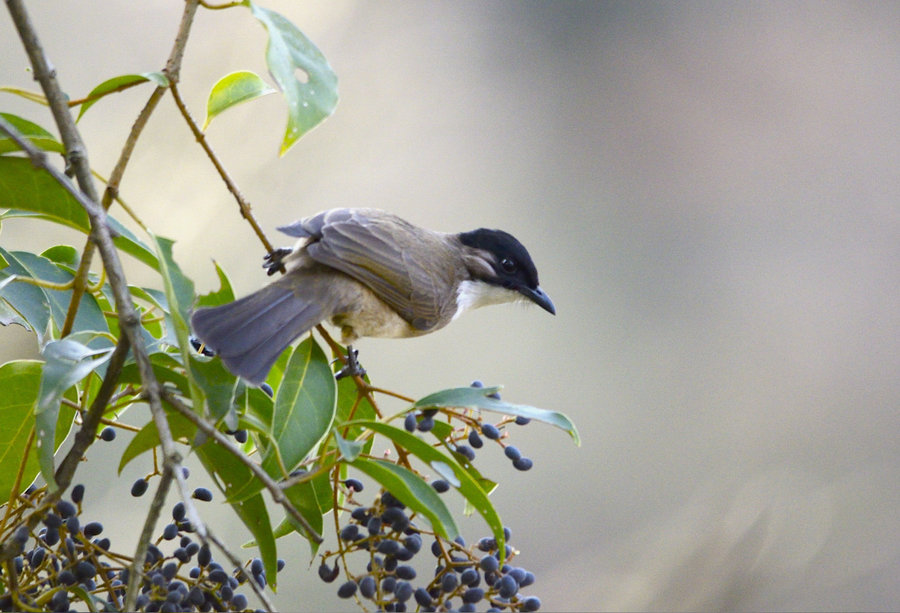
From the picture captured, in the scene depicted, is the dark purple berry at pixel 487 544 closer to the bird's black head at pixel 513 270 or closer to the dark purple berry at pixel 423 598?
the dark purple berry at pixel 423 598

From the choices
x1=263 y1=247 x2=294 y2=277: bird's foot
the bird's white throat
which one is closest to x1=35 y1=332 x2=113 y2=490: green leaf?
x1=263 y1=247 x2=294 y2=277: bird's foot

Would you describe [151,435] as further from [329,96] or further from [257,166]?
[257,166]

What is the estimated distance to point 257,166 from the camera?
11.5 feet

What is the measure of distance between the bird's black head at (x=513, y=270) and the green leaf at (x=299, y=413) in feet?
2.97

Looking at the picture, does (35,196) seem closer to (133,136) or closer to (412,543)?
(133,136)

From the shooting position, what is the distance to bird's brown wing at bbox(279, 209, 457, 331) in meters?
1.61

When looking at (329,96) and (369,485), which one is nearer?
(329,96)

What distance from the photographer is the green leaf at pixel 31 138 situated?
3.65 feet

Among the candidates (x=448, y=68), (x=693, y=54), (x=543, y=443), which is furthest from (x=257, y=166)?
(x=693, y=54)

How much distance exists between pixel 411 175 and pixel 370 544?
268 centimetres

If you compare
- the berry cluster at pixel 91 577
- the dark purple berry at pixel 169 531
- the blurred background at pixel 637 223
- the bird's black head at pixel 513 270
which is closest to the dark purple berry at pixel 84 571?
the berry cluster at pixel 91 577

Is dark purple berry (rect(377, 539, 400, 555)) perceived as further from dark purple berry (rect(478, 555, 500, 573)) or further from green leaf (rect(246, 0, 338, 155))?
green leaf (rect(246, 0, 338, 155))

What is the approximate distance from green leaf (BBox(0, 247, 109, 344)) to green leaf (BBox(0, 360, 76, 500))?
2.6 inches

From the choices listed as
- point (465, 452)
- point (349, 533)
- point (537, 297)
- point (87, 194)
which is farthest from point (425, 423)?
point (537, 297)
